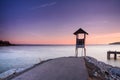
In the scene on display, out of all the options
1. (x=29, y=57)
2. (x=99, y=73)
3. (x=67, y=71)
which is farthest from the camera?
(x=29, y=57)

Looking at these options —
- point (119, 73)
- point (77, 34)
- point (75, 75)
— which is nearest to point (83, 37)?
point (77, 34)

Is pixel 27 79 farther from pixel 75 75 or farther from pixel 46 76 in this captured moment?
pixel 75 75

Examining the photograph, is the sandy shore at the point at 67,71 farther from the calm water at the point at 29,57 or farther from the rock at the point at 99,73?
the calm water at the point at 29,57

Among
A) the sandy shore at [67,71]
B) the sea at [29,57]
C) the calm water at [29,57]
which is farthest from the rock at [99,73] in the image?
the calm water at [29,57]

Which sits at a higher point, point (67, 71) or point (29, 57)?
point (67, 71)

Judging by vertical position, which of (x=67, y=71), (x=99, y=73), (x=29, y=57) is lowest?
(x=29, y=57)

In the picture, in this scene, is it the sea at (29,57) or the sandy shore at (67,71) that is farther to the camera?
the sea at (29,57)

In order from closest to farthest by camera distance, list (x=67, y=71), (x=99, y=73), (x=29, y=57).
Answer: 1. (x=67, y=71)
2. (x=99, y=73)
3. (x=29, y=57)

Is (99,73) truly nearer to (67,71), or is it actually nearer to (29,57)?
(67,71)

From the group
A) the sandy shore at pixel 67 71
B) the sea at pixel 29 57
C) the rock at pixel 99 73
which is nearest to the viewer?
the sandy shore at pixel 67 71

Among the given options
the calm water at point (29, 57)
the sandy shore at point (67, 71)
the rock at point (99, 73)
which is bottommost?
the calm water at point (29, 57)

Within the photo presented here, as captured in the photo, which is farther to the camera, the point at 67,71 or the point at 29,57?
the point at 29,57

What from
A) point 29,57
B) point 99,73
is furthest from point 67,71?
point 29,57

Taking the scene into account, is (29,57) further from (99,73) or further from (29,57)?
(99,73)
